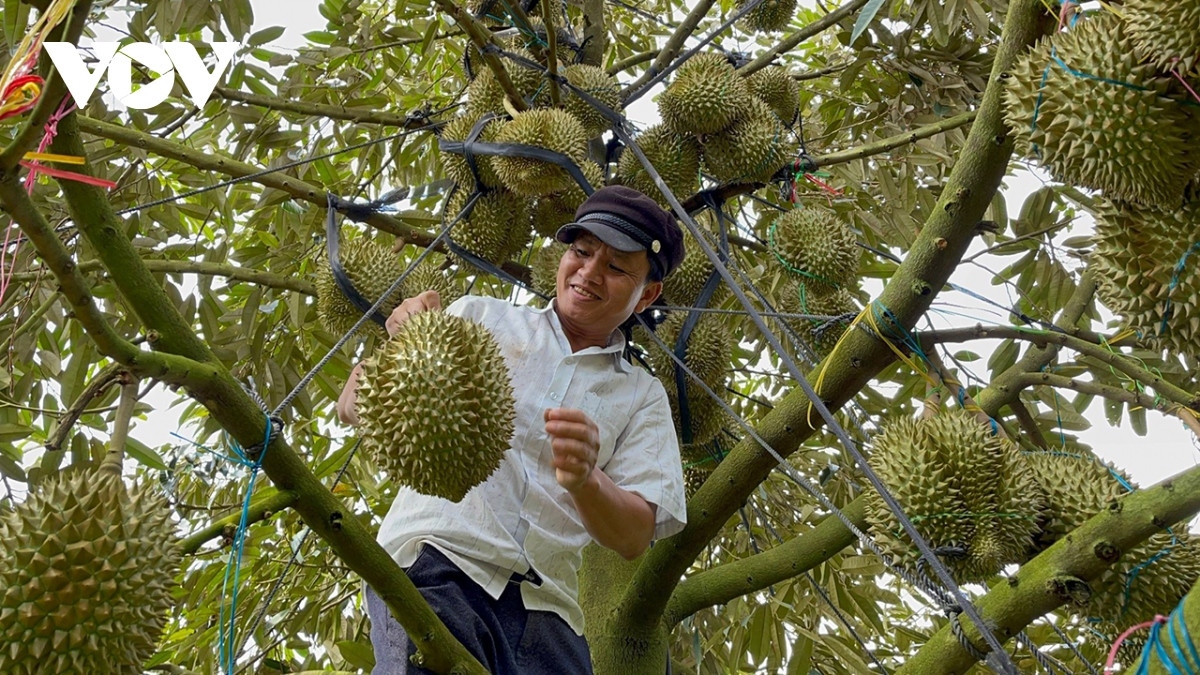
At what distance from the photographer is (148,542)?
1329 mm

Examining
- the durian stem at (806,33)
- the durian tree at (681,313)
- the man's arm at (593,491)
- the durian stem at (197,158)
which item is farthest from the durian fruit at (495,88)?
the man's arm at (593,491)

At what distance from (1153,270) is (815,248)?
1128 millimetres

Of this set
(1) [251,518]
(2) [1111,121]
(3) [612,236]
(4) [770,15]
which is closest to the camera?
(1) [251,518]

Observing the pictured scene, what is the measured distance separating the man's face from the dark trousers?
2.06 feet

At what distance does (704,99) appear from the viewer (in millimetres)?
2654

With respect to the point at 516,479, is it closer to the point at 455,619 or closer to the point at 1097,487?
the point at 455,619

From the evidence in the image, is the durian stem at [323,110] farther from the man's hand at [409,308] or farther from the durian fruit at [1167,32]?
the durian fruit at [1167,32]

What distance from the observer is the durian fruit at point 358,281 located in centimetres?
244

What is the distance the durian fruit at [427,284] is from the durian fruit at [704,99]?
0.75 meters

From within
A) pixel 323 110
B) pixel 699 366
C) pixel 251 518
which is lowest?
pixel 251 518

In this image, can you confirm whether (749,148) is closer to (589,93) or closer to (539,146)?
(589,93)

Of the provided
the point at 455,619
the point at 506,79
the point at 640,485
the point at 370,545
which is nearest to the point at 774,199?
the point at 506,79

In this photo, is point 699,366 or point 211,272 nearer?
point 211,272

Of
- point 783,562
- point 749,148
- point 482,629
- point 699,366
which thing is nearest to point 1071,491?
point 783,562
